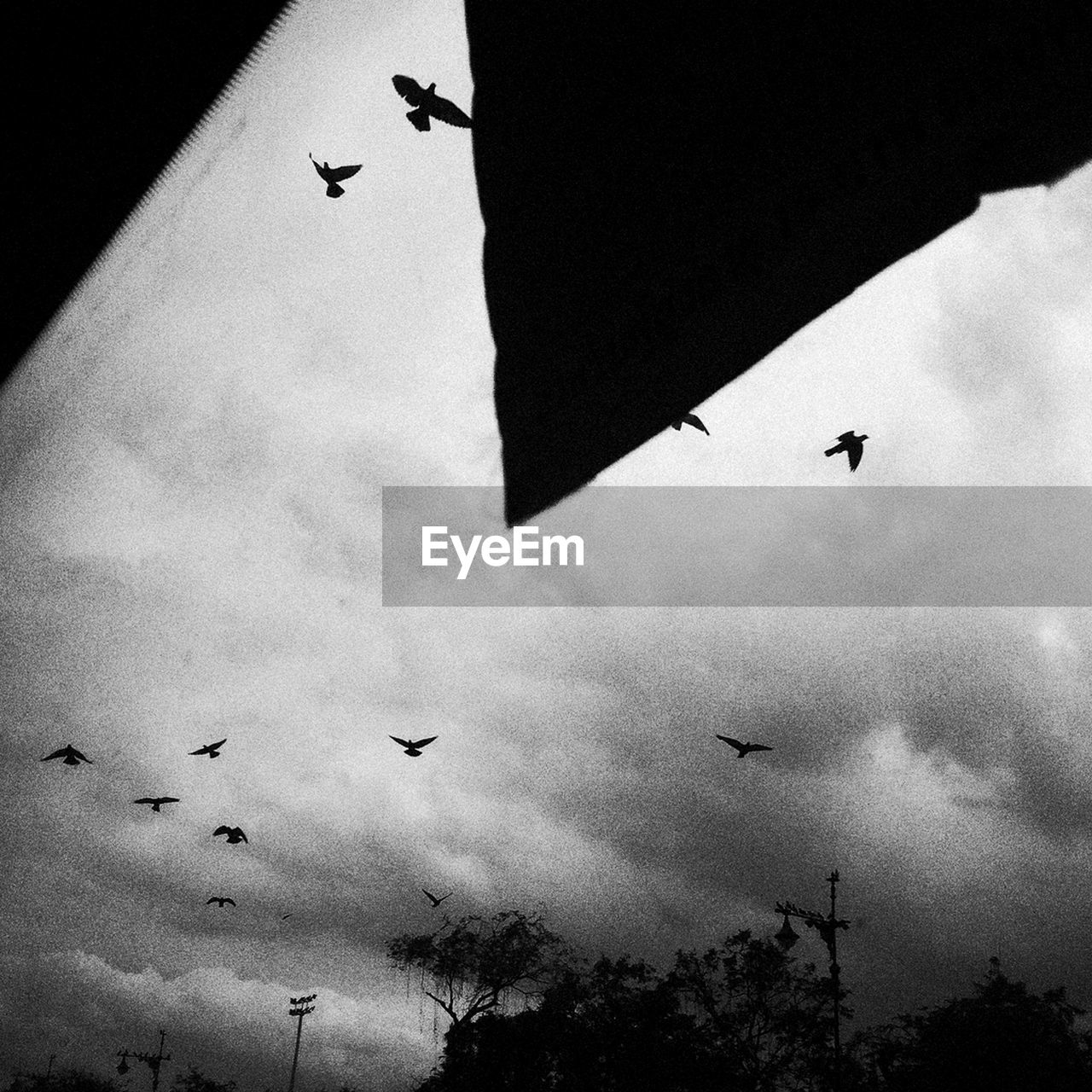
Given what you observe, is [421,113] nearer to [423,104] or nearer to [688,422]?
[423,104]

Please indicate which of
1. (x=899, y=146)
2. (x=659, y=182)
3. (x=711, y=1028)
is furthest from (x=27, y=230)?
(x=711, y=1028)

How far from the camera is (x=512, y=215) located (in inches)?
134

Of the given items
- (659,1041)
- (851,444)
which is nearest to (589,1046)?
(659,1041)

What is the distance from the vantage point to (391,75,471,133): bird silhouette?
3613 millimetres

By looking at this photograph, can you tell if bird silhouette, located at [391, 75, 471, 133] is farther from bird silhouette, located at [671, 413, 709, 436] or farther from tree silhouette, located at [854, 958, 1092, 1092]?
tree silhouette, located at [854, 958, 1092, 1092]

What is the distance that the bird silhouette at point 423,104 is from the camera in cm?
361

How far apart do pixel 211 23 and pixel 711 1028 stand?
19693mm

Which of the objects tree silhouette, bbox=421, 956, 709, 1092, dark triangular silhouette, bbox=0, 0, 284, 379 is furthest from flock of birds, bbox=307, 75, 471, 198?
tree silhouette, bbox=421, 956, 709, 1092

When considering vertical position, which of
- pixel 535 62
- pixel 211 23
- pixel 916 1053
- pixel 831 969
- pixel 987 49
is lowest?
pixel 916 1053

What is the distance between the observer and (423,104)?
382cm

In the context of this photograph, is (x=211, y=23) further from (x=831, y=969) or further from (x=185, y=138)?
(x=831, y=969)

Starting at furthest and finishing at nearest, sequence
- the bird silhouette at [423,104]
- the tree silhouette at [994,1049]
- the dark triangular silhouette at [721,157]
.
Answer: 1. the tree silhouette at [994,1049]
2. the bird silhouette at [423,104]
3. the dark triangular silhouette at [721,157]

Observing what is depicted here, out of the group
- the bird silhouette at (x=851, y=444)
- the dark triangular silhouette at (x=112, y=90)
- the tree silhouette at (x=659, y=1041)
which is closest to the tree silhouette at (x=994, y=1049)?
the tree silhouette at (x=659, y=1041)

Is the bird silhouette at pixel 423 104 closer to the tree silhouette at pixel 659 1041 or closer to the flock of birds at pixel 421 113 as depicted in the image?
the flock of birds at pixel 421 113
